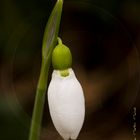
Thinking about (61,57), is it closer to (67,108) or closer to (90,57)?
(67,108)

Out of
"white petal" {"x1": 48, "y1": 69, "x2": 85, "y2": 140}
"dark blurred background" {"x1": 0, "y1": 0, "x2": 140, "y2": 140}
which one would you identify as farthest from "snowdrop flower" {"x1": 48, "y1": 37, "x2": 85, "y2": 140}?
"dark blurred background" {"x1": 0, "y1": 0, "x2": 140, "y2": 140}

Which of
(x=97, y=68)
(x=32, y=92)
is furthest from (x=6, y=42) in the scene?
(x=97, y=68)

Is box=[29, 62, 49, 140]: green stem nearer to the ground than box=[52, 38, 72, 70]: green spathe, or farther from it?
nearer to the ground

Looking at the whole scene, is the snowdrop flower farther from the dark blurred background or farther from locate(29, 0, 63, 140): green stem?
the dark blurred background

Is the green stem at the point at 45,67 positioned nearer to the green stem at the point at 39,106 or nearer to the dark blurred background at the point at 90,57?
the green stem at the point at 39,106

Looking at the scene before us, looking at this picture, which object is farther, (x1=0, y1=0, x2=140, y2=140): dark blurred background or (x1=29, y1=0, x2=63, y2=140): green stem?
(x1=0, y1=0, x2=140, y2=140): dark blurred background
